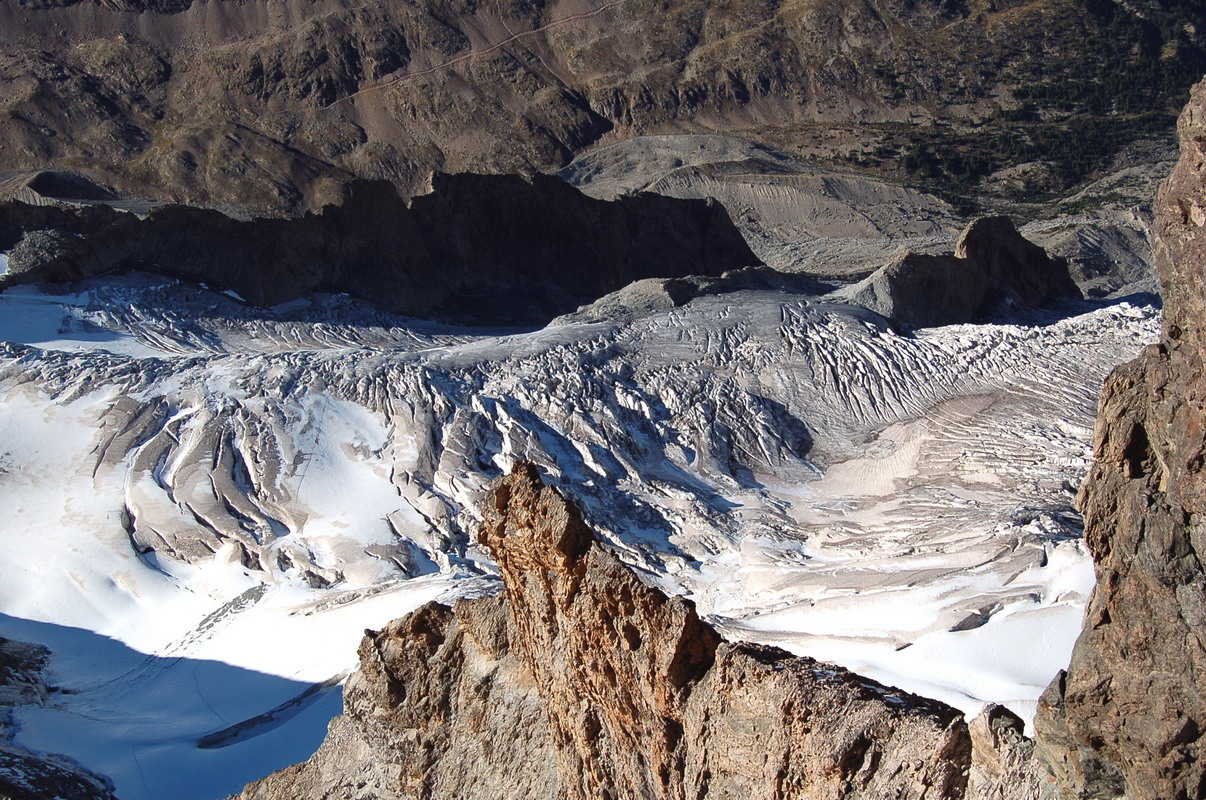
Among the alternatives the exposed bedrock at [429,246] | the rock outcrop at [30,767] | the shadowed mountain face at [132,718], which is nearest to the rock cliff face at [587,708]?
the rock outcrop at [30,767]

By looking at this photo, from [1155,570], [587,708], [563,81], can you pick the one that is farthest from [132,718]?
[563,81]

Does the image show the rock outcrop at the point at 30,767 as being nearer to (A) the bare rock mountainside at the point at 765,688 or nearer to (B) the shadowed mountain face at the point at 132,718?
(B) the shadowed mountain face at the point at 132,718

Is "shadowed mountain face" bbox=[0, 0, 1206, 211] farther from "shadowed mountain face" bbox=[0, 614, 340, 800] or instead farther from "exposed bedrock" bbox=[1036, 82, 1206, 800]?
"exposed bedrock" bbox=[1036, 82, 1206, 800]

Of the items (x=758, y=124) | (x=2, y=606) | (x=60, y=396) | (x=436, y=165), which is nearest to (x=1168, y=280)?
(x=2, y=606)

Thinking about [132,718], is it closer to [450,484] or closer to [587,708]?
[450,484]

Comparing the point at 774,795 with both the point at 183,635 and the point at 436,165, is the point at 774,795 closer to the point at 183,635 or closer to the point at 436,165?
the point at 183,635
